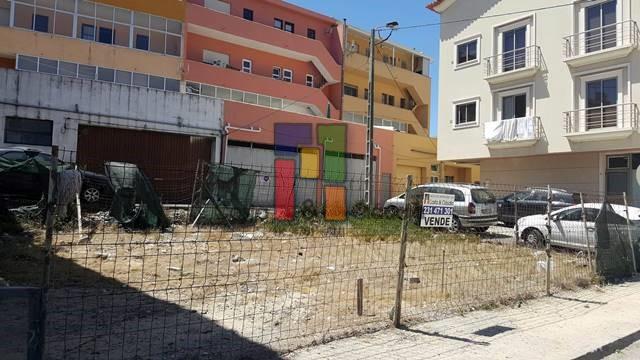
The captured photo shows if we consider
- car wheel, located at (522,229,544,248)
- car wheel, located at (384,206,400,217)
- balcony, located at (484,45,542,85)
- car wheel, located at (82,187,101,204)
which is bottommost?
car wheel, located at (522,229,544,248)

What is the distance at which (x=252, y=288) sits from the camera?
7859 mm

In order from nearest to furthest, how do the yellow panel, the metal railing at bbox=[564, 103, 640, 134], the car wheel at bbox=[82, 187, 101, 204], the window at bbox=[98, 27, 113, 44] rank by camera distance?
the car wheel at bbox=[82, 187, 101, 204] < the metal railing at bbox=[564, 103, 640, 134] < the window at bbox=[98, 27, 113, 44] < the yellow panel

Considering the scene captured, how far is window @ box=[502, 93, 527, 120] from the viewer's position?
27359mm

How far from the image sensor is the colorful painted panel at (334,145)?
2981 centimetres

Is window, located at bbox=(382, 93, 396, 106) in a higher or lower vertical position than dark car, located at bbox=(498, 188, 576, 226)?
higher

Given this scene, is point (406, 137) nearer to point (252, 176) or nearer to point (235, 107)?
point (235, 107)

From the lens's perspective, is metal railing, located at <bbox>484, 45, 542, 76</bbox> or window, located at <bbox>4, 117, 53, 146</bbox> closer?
window, located at <bbox>4, 117, 53, 146</bbox>

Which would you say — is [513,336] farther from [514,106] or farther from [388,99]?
[388,99]

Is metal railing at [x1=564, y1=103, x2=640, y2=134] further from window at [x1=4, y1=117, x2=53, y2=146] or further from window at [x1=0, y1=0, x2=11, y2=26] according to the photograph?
window at [x1=0, y1=0, x2=11, y2=26]

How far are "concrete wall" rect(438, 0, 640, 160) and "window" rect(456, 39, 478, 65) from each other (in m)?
0.34

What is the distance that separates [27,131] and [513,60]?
74.9 ft

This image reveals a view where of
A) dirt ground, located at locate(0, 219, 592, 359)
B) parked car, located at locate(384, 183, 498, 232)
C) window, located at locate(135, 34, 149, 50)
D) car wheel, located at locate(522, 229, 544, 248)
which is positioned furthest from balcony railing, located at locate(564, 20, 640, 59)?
window, located at locate(135, 34, 149, 50)

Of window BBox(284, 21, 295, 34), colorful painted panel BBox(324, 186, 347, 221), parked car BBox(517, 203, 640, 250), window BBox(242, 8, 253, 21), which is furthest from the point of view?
window BBox(284, 21, 295, 34)

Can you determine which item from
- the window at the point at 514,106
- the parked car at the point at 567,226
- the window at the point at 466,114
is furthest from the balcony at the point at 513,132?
the parked car at the point at 567,226
